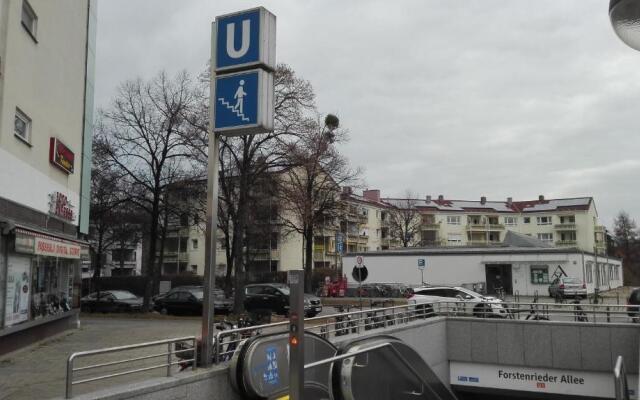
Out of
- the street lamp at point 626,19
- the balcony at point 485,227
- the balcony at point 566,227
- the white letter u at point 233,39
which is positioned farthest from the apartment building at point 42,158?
the balcony at point 566,227

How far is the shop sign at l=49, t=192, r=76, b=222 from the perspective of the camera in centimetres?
1656

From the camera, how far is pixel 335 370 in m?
7.13

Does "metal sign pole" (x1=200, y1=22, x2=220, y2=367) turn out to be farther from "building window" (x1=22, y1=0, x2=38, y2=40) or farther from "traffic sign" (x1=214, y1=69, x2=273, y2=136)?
"building window" (x1=22, y1=0, x2=38, y2=40)

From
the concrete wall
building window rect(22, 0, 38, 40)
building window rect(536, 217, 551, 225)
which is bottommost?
the concrete wall

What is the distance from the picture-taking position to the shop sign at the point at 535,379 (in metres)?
16.6

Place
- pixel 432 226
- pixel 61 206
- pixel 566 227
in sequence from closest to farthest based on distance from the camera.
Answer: pixel 61 206 < pixel 432 226 < pixel 566 227

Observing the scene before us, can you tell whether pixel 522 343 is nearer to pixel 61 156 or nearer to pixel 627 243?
pixel 61 156

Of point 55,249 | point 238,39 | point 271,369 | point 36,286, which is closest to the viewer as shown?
point 238,39

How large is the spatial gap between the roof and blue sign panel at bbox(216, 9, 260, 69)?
285 feet

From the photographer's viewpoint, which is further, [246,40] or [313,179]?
[313,179]

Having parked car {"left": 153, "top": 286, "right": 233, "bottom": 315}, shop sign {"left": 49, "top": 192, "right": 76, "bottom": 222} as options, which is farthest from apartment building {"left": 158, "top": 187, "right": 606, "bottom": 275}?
shop sign {"left": 49, "top": 192, "right": 76, "bottom": 222}

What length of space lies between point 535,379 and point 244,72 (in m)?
14.1

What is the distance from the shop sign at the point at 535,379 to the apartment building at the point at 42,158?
12.5 meters

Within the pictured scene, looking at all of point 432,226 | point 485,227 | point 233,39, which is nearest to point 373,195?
point 432,226
